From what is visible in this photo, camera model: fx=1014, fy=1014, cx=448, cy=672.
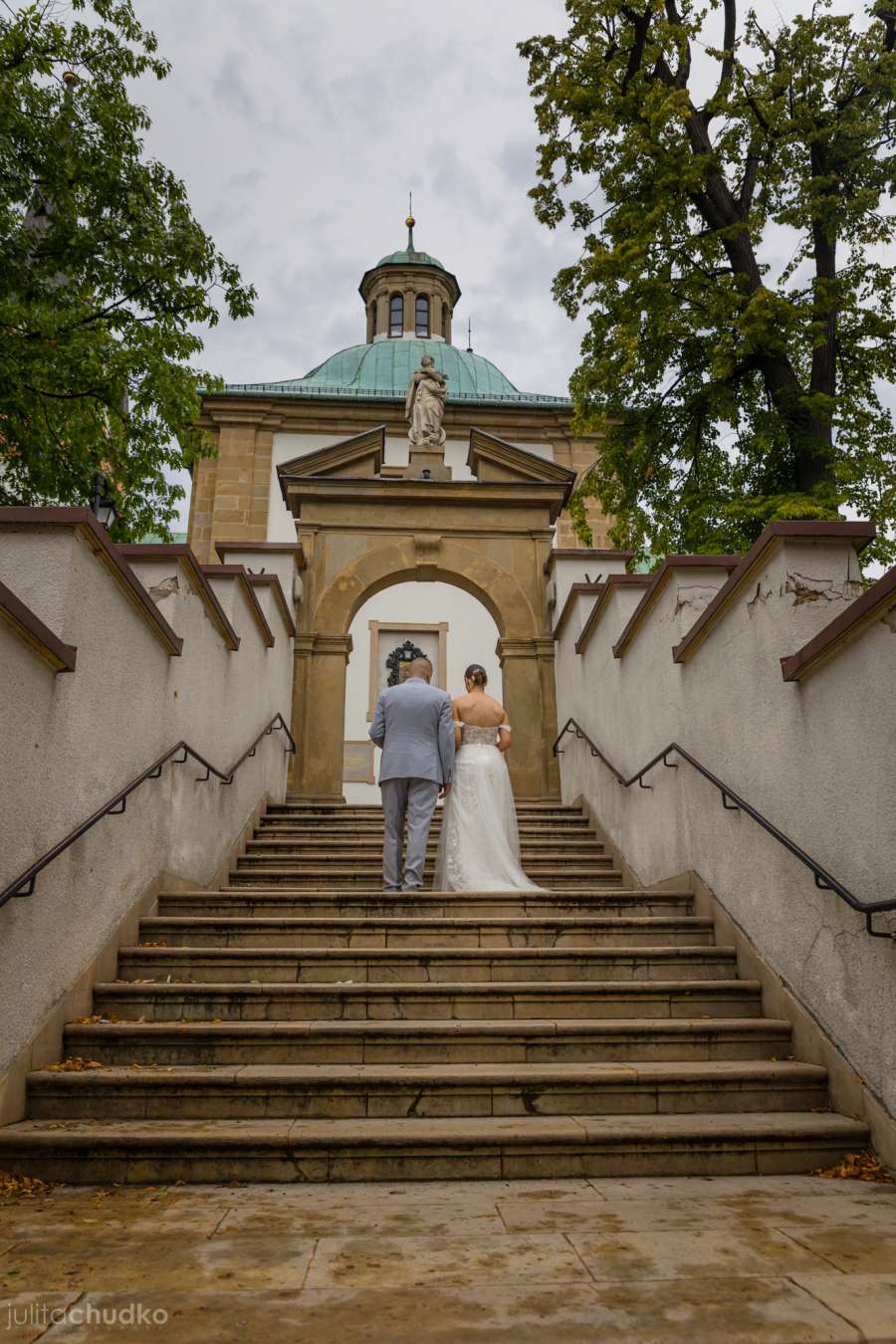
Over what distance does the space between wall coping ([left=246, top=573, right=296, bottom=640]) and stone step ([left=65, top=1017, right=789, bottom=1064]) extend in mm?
5354

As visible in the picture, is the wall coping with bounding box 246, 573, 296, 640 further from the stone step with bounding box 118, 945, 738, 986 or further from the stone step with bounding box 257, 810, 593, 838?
the stone step with bounding box 118, 945, 738, 986

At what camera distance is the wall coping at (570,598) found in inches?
398

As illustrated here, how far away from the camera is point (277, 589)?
33.0ft

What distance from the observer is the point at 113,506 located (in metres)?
10.4

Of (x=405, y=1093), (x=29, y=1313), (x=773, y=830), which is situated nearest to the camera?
(x=29, y=1313)

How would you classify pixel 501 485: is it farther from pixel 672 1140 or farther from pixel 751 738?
pixel 672 1140

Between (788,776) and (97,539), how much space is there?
3.62m

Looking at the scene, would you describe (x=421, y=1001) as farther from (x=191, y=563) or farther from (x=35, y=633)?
(x=191, y=563)

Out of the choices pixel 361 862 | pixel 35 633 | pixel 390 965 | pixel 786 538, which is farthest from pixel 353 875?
pixel 786 538

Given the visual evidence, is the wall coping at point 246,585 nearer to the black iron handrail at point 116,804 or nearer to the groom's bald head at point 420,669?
the black iron handrail at point 116,804

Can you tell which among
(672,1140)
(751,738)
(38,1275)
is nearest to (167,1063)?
(38,1275)

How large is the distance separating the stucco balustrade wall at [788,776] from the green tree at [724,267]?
172 inches

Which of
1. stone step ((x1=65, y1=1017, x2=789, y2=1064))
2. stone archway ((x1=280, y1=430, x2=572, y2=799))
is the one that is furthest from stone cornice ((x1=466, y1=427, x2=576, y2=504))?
stone step ((x1=65, y1=1017, x2=789, y2=1064))

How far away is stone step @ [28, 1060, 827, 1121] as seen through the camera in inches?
161
